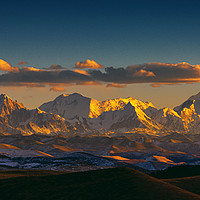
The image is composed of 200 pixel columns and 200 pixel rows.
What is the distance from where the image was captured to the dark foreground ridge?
9731 cm

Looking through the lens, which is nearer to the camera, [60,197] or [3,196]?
[60,197]

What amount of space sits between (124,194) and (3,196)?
35203 millimetres

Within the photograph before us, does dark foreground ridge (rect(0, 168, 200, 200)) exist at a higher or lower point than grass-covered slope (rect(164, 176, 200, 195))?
higher

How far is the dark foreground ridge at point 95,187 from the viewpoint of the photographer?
97312 mm

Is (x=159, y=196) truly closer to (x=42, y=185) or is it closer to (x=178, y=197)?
(x=178, y=197)

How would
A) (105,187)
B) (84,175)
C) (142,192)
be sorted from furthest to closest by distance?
(84,175), (105,187), (142,192)

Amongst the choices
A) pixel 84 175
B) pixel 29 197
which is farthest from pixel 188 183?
pixel 29 197

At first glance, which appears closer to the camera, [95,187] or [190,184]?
[95,187]

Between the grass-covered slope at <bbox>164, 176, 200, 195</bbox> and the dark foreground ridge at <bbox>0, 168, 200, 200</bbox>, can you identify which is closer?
the dark foreground ridge at <bbox>0, 168, 200, 200</bbox>

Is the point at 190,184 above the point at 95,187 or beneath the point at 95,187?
beneath

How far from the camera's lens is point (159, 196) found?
306 feet

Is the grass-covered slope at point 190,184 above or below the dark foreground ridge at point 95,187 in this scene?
below

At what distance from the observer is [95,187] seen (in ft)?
357

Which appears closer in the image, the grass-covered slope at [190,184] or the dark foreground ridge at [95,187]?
the dark foreground ridge at [95,187]
